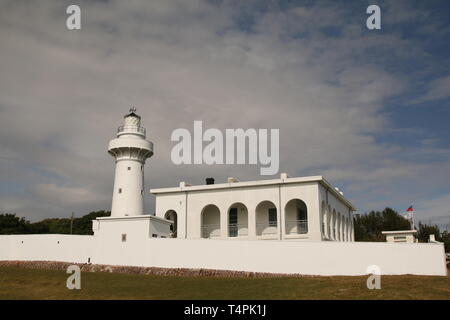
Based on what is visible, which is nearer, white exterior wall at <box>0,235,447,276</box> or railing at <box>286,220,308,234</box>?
white exterior wall at <box>0,235,447,276</box>

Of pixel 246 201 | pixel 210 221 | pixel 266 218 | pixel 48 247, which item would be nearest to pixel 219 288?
pixel 246 201

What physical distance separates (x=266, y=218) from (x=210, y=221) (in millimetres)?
4439

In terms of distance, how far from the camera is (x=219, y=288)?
18984mm

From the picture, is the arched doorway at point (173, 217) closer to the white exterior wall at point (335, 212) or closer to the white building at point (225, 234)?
the white building at point (225, 234)

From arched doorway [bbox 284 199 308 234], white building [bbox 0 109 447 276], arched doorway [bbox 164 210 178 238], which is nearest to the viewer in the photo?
white building [bbox 0 109 447 276]

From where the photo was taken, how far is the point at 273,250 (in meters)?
25.2

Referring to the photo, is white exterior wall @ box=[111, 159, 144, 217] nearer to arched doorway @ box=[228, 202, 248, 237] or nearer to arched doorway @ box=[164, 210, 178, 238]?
arched doorway @ box=[164, 210, 178, 238]

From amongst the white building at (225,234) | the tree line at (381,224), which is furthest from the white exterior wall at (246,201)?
the tree line at (381,224)

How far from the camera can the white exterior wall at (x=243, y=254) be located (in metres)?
23.0

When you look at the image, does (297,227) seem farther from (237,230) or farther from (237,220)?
(237,220)

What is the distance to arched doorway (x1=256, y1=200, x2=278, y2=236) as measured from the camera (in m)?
32.9

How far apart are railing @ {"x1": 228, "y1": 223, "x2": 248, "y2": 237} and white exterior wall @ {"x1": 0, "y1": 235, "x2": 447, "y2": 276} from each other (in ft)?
23.6

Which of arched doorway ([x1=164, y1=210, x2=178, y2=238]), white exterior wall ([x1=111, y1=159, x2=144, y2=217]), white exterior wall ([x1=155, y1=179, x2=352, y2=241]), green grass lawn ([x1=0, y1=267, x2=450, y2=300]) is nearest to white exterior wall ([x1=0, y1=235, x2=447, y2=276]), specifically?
green grass lawn ([x1=0, y1=267, x2=450, y2=300])
